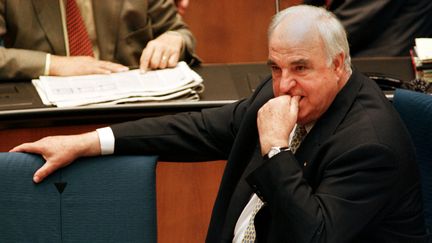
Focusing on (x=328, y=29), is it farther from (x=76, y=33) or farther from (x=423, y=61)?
(x=76, y=33)

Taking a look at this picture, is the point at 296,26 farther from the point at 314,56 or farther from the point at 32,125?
the point at 32,125

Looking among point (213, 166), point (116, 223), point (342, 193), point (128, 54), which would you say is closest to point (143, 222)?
point (116, 223)

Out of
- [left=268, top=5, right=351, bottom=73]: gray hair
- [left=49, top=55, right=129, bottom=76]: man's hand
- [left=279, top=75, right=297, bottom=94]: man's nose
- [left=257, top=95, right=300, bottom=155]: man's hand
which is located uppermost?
[left=268, top=5, right=351, bottom=73]: gray hair

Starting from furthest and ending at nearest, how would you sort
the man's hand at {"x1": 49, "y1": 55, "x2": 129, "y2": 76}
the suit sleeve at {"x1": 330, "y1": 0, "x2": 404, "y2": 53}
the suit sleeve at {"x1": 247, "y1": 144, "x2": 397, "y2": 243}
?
the suit sleeve at {"x1": 330, "y1": 0, "x2": 404, "y2": 53}
the man's hand at {"x1": 49, "y1": 55, "x2": 129, "y2": 76}
the suit sleeve at {"x1": 247, "y1": 144, "x2": 397, "y2": 243}

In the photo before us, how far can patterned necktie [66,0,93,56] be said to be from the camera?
3.14 m

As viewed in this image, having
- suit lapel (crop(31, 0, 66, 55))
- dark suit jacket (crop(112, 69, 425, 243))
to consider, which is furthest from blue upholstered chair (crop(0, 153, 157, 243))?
suit lapel (crop(31, 0, 66, 55))

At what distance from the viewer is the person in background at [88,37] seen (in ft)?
9.66

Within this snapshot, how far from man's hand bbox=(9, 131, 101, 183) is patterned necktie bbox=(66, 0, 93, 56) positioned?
1.01 metres

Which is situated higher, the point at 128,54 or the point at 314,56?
the point at 314,56

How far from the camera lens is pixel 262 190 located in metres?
2.06

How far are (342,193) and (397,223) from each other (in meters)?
0.19

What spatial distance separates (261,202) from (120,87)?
2.55ft

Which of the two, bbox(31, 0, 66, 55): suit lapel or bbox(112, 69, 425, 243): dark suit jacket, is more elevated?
bbox(112, 69, 425, 243): dark suit jacket

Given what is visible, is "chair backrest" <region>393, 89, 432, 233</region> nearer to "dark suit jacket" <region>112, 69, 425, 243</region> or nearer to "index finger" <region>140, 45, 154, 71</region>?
"dark suit jacket" <region>112, 69, 425, 243</region>
